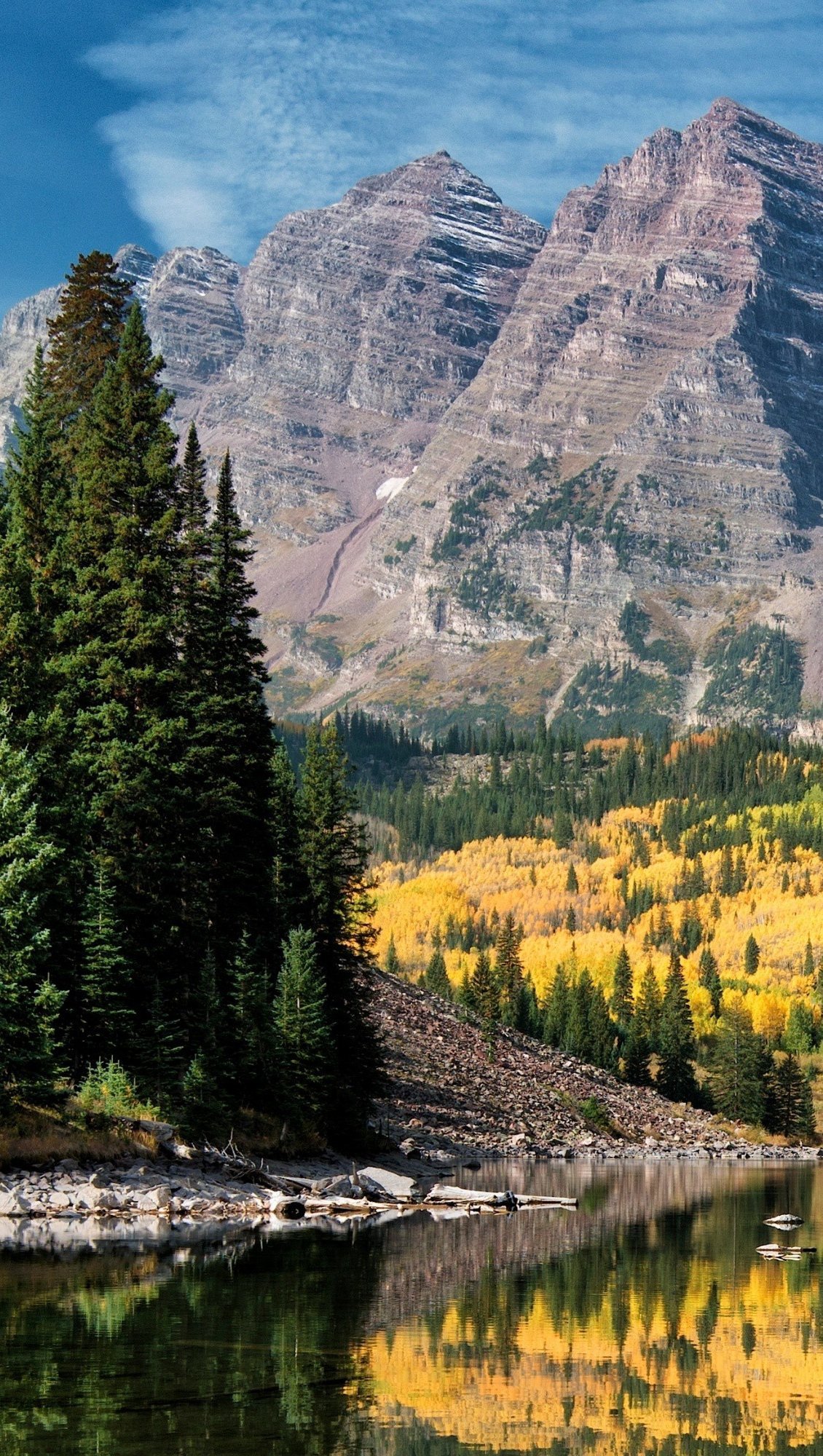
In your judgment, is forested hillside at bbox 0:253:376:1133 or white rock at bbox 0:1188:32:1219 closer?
white rock at bbox 0:1188:32:1219

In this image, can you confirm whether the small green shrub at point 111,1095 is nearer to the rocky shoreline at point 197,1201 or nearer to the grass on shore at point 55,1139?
the grass on shore at point 55,1139

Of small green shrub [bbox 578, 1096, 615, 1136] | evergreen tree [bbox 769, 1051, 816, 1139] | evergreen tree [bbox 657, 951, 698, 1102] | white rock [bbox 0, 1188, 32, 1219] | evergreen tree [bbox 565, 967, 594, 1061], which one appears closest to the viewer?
white rock [bbox 0, 1188, 32, 1219]

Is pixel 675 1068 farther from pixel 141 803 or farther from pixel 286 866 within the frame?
pixel 141 803

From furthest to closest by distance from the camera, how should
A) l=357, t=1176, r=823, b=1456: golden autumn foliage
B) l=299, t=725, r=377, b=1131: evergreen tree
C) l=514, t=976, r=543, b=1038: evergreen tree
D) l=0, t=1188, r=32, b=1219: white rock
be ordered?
1. l=514, t=976, r=543, b=1038: evergreen tree
2. l=299, t=725, r=377, b=1131: evergreen tree
3. l=0, t=1188, r=32, b=1219: white rock
4. l=357, t=1176, r=823, b=1456: golden autumn foliage

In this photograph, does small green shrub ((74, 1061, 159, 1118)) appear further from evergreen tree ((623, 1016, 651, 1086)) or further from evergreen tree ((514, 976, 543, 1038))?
evergreen tree ((514, 976, 543, 1038))

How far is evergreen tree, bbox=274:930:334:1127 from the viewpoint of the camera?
69812 mm

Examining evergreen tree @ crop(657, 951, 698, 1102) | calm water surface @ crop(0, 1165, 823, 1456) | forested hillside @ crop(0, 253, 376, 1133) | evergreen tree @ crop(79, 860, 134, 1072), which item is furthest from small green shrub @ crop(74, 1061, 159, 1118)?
evergreen tree @ crop(657, 951, 698, 1102)

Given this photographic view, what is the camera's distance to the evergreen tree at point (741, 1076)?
183 meters

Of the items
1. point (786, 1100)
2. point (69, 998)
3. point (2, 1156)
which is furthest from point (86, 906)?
point (786, 1100)

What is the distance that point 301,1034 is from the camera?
233 ft

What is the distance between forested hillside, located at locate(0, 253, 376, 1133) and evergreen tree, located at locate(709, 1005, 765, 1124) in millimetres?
110977

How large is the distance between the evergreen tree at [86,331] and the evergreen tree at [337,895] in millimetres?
19933

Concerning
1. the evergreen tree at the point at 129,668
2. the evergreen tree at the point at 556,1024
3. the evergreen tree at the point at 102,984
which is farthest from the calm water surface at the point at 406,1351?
the evergreen tree at the point at 556,1024

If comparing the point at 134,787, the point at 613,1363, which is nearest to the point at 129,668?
the point at 134,787
